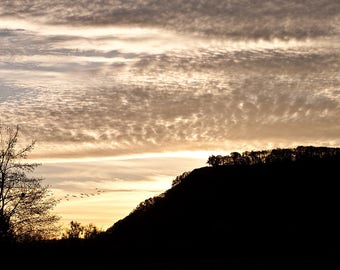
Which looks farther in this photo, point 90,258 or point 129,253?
point 129,253

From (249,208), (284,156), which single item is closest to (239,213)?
(249,208)

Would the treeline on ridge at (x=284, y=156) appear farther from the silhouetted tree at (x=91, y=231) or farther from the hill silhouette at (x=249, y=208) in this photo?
the silhouetted tree at (x=91, y=231)

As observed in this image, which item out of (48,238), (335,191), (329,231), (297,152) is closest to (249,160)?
(297,152)

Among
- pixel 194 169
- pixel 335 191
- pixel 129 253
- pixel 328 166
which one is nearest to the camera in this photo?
pixel 129 253

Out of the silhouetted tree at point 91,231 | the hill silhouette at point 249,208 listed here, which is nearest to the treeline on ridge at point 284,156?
the hill silhouette at point 249,208

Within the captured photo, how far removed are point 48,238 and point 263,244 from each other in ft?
77.5

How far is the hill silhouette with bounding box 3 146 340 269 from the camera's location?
56.2m

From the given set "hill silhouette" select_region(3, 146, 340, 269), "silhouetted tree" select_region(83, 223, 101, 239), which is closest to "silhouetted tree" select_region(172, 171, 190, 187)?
"hill silhouette" select_region(3, 146, 340, 269)

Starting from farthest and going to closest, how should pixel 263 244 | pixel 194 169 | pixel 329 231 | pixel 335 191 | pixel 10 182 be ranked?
pixel 194 169, pixel 335 191, pixel 329 231, pixel 263 244, pixel 10 182

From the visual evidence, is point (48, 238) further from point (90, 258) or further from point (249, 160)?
point (249, 160)

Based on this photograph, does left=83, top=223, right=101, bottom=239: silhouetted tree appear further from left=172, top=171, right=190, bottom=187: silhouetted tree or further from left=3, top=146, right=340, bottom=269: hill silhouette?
left=172, top=171, right=190, bottom=187: silhouetted tree

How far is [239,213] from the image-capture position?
8200 cm

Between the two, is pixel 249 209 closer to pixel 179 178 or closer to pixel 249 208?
pixel 249 208

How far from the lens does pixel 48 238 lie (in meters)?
52.6
